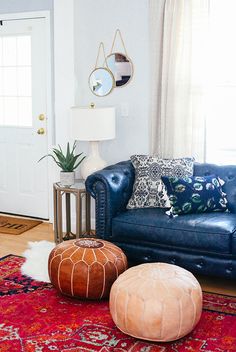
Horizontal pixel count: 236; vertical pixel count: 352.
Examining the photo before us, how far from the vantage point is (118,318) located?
120 inches

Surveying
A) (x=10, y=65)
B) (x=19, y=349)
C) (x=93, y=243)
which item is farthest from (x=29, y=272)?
(x=10, y=65)

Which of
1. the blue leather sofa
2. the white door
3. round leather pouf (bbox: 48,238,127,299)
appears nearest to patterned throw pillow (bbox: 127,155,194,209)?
the blue leather sofa

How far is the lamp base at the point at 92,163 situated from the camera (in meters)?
4.76

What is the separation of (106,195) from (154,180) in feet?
1.41

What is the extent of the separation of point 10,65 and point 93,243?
262 centimetres

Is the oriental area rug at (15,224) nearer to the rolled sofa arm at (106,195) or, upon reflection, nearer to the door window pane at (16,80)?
the door window pane at (16,80)

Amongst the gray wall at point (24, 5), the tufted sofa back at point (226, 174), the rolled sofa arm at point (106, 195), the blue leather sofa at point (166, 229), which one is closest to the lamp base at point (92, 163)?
the blue leather sofa at point (166, 229)

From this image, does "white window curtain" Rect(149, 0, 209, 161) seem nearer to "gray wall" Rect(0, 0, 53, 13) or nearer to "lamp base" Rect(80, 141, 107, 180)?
"lamp base" Rect(80, 141, 107, 180)

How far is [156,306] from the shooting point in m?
2.94

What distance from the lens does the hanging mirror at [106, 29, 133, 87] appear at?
4.89 m

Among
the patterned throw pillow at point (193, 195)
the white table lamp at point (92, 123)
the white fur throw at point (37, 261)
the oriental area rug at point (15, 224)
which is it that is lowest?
the white fur throw at point (37, 261)

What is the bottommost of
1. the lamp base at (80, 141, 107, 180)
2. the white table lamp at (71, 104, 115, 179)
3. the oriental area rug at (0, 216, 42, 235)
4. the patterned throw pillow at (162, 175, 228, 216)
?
the oriental area rug at (0, 216, 42, 235)

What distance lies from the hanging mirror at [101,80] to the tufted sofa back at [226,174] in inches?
45.7

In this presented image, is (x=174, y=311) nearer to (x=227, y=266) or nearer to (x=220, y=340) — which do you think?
(x=220, y=340)
